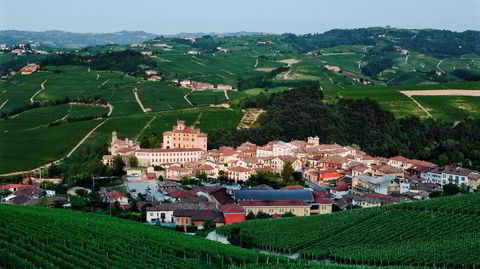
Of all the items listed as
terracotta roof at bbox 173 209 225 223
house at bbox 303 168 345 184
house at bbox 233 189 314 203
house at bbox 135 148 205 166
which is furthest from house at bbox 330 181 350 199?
house at bbox 135 148 205 166

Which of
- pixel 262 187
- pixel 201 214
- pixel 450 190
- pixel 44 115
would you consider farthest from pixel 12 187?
pixel 450 190

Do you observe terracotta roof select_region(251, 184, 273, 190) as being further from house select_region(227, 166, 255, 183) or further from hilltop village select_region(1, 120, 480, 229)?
house select_region(227, 166, 255, 183)

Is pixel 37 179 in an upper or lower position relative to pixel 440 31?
lower

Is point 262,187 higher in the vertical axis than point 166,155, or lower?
lower

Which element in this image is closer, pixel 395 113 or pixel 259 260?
pixel 259 260

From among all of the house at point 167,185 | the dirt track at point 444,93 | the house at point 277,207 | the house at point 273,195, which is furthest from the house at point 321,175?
the dirt track at point 444,93

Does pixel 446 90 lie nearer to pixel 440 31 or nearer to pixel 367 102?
pixel 367 102

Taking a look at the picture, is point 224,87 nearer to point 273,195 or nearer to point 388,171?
point 388,171

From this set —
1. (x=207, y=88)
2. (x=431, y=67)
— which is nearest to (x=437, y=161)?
(x=207, y=88)
